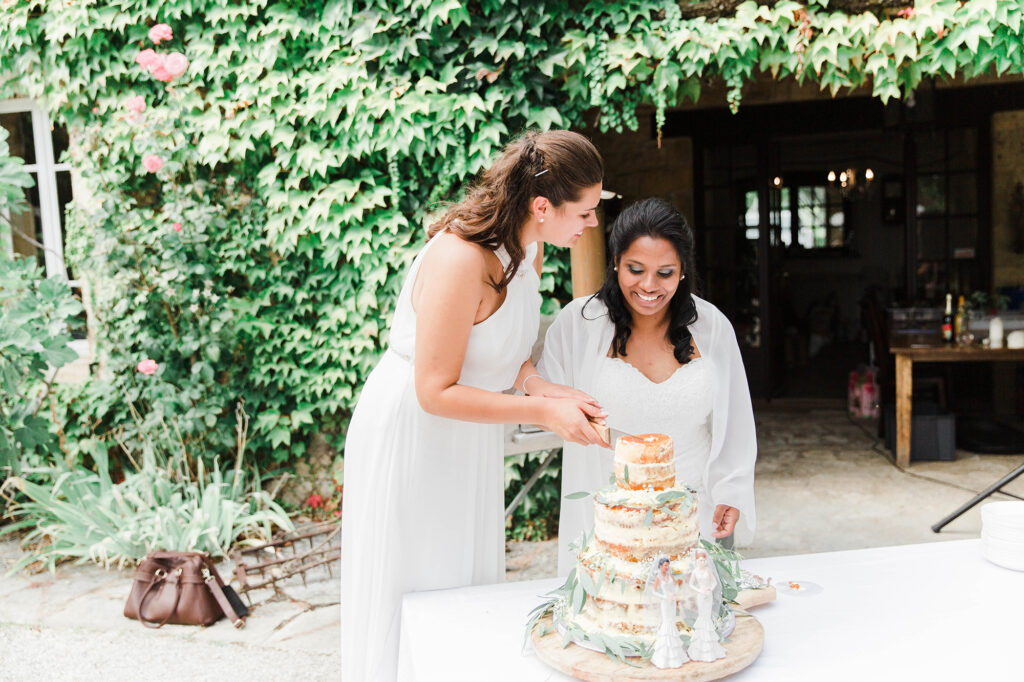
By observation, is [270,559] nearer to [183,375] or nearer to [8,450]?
[183,375]

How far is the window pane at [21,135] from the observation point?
5.92m

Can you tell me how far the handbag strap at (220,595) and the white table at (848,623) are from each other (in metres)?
2.21

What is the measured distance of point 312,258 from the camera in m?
5.05

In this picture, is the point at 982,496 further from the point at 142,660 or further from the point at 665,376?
the point at 142,660

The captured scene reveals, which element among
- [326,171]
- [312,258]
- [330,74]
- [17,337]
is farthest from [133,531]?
[330,74]

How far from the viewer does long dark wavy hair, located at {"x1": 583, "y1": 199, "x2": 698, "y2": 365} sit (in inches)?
86.0

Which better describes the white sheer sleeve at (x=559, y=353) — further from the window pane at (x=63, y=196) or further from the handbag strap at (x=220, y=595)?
the window pane at (x=63, y=196)

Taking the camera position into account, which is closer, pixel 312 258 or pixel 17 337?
pixel 17 337

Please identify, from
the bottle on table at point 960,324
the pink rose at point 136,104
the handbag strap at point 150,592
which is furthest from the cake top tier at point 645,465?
the bottle on table at point 960,324

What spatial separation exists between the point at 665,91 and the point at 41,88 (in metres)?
3.97

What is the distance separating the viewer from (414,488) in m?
2.01

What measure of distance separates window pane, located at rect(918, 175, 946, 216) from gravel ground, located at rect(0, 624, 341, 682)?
7.74m

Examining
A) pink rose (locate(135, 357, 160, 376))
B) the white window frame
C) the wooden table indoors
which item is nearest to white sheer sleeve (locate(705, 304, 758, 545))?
pink rose (locate(135, 357, 160, 376))

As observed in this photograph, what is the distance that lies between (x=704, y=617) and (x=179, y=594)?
311cm
